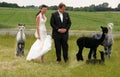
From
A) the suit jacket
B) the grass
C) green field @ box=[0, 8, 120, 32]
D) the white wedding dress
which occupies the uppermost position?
the suit jacket

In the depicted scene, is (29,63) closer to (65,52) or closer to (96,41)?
(65,52)

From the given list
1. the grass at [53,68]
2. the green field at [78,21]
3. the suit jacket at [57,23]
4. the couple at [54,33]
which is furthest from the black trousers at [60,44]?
the green field at [78,21]

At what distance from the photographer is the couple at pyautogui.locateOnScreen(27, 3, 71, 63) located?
13.9 m

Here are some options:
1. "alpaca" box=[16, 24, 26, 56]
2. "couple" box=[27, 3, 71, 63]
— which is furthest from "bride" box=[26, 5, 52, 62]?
"alpaca" box=[16, 24, 26, 56]

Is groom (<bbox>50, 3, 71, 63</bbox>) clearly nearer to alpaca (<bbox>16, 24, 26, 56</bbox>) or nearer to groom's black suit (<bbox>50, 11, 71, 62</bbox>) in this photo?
groom's black suit (<bbox>50, 11, 71, 62</bbox>)

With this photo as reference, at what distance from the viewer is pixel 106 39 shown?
1489 cm

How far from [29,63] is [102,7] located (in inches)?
3227

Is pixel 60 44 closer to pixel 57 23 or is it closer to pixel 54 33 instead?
pixel 54 33

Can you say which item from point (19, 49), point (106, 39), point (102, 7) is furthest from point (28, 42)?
point (102, 7)

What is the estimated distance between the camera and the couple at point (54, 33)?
13.9m

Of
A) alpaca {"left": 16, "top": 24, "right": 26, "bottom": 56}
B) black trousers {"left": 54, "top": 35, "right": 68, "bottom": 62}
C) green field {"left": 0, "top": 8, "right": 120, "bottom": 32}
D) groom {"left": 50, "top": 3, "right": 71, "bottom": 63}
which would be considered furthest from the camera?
green field {"left": 0, "top": 8, "right": 120, "bottom": 32}

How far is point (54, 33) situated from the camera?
14023mm

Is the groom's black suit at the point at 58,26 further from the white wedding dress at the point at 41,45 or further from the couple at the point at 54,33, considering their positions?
the white wedding dress at the point at 41,45

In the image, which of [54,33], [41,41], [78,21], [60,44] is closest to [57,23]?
[54,33]
